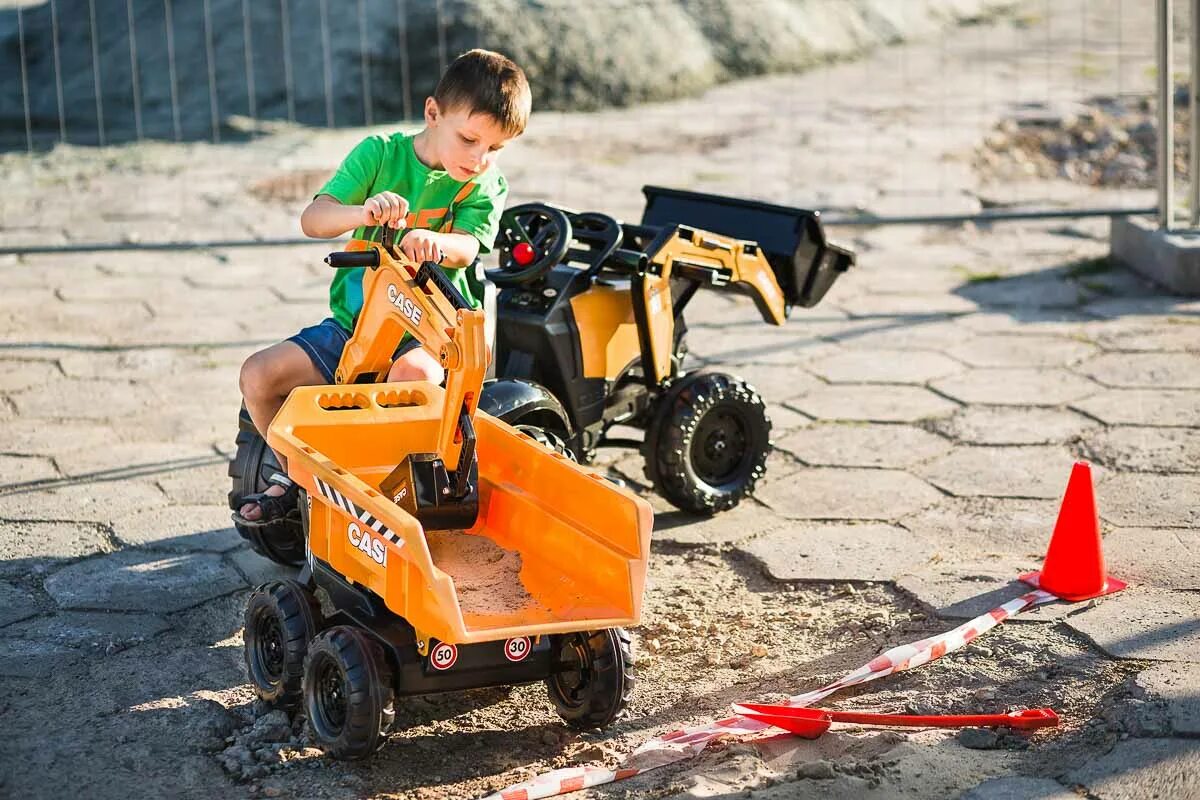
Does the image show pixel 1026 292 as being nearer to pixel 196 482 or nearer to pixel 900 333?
pixel 900 333

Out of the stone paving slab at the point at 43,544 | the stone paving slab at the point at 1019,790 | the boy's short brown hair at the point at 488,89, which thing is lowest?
the stone paving slab at the point at 1019,790

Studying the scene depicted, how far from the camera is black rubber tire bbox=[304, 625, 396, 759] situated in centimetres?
309

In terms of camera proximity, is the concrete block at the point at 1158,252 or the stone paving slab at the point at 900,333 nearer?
the stone paving slab at the point at 900,333

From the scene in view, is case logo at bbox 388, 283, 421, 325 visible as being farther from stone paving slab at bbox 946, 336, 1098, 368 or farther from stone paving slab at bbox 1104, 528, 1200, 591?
stone paving slab at bbox 946, 336, 1098, 368

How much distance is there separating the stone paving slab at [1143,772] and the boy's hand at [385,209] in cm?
187

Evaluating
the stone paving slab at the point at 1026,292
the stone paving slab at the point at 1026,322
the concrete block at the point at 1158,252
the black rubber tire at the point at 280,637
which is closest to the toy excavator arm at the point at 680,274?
the black rubber tire at the point at 280,637

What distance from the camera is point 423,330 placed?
3.43m

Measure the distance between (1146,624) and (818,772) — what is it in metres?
1.15


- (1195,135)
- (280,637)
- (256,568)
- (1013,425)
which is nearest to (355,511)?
(280,637)

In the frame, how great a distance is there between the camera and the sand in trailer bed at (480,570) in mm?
3447

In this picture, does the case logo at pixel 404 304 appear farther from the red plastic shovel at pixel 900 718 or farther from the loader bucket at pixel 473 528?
the red plastic shovel at pixel 900 718

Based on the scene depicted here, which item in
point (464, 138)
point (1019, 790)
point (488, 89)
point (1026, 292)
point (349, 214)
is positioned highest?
point (488, 89)

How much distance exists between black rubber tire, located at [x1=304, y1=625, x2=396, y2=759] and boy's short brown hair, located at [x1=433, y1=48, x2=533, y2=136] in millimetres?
1292

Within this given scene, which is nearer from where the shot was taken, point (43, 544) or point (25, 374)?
point (43, 544)
